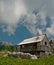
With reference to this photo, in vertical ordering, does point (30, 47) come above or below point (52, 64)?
above

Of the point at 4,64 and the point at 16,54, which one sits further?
the point at 16,54

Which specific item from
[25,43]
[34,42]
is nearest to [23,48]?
[25,43]

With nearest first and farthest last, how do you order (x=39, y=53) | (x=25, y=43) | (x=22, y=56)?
(x=22, y=56) < (x=39, y=53) < (x=25, y=43)

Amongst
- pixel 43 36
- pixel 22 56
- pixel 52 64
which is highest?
pixel 43 36

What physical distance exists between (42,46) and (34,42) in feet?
11.3

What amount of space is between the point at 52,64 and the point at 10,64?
19.5 ft

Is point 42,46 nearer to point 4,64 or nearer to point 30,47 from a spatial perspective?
point 30,47

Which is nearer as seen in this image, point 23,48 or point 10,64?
point 10,64

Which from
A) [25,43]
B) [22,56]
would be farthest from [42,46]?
[22,56]

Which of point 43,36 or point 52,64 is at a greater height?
point 43,36

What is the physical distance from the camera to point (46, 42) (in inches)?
3191

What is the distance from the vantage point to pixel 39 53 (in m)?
76.3

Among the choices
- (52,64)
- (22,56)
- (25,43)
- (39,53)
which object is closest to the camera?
(52,64)

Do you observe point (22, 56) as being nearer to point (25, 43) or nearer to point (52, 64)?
point (52, 64)
